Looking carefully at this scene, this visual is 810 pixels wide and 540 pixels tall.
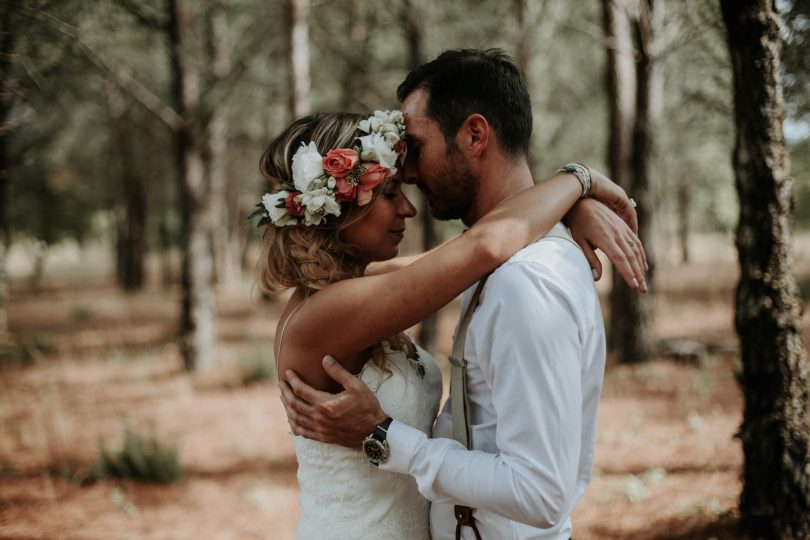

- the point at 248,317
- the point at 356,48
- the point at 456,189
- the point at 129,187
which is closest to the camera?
the point at 456,189

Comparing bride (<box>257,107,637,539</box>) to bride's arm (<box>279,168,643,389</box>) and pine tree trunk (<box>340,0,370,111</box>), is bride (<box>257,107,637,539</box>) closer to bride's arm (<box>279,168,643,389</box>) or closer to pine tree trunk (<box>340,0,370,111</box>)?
bride's arm (<box>279,168,643,389</box>)

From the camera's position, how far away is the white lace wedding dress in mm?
2219

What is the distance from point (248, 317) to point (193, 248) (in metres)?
6.37

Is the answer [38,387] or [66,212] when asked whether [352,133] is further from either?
[66,212]

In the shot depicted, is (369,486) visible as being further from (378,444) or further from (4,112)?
(4,112)

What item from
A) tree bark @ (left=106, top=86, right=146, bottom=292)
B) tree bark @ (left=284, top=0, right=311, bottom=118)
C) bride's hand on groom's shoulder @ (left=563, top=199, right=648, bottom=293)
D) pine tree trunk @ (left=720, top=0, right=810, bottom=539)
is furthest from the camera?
tree bark @ (left=106, top=86, right=146, bottom=292)

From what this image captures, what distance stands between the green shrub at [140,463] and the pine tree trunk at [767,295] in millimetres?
4425

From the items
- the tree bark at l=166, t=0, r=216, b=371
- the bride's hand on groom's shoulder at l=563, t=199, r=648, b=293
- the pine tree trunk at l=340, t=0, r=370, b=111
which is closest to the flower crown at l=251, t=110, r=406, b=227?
the bride's hand on groom's shoulder at l=563, t=199, r=648, b=293

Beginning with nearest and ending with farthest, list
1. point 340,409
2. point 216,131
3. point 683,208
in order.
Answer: point 340,409, point 216,131, point 683,208

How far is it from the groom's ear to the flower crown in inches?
9.0

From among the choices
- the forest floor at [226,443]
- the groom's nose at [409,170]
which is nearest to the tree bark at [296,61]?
the forest floor at [226,443]

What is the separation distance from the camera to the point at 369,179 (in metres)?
2.16

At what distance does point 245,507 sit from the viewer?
515 centimetres

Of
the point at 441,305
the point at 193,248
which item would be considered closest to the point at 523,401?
the point at 441,305
